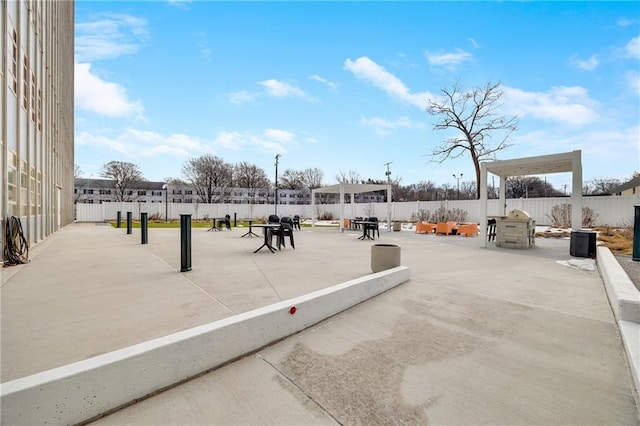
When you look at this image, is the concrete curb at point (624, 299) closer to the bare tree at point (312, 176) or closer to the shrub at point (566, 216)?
the shrub at point (566, 216)

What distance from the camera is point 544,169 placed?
1140cm

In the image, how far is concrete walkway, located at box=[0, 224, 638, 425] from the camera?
213 centimetres

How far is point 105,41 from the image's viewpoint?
934 cm

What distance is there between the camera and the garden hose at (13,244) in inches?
270

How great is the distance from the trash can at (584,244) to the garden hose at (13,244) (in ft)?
47.4

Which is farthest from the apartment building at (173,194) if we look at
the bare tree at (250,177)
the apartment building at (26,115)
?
the apartment building at (26,115)

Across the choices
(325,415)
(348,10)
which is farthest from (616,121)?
(325,415)

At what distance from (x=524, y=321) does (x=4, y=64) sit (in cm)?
1162

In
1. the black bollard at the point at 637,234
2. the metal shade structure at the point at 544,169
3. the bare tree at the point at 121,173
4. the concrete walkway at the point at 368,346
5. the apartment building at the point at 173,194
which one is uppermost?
the bare tree at the point at 121,173

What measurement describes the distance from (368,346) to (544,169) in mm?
11898

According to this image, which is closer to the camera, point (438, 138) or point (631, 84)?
point (631, 84)

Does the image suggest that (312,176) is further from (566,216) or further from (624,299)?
(624,299)

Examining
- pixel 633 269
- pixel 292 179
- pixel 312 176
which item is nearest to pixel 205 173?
pixel 292 179

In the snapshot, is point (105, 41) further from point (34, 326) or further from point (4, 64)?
point (34, 326)
